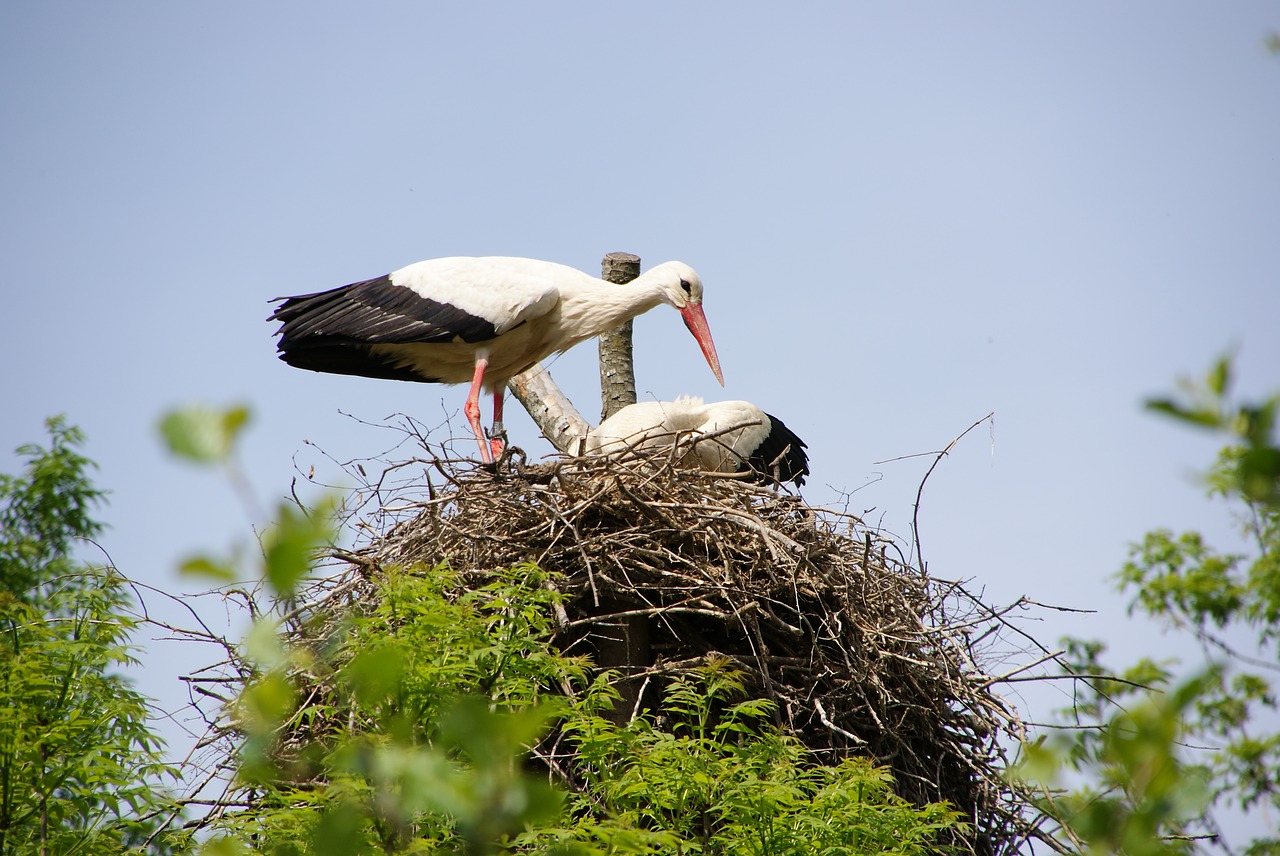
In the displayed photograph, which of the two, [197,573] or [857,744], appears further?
[857,744]

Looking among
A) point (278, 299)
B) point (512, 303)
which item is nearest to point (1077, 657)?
point (512, 303)

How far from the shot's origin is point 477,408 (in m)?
6.70

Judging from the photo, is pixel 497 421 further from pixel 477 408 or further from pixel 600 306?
pixel 600 306

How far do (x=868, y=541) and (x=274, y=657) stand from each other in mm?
4274

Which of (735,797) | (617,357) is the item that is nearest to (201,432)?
(735,797)

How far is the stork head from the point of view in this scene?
6.85 m

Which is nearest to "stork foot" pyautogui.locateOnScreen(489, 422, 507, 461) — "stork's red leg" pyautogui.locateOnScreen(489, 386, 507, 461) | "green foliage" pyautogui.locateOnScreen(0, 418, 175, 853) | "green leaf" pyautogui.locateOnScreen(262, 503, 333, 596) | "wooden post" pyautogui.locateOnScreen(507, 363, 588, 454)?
"stork's red leg" pyautogui.locateOnScreen(489, 386, 507, 461)

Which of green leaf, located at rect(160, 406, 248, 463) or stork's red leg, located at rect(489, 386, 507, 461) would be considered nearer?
green leaf, located at rect(160, 406, 248, 463)

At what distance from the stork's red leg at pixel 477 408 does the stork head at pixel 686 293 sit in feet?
3.68

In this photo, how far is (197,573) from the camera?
107 centimetres

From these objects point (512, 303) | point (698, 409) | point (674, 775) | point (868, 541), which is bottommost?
point (674, 775)

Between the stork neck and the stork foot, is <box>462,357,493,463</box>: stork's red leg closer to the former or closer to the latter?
the stork foot

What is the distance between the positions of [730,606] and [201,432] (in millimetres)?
3970

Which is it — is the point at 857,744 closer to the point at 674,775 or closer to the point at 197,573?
the point at 674,775
